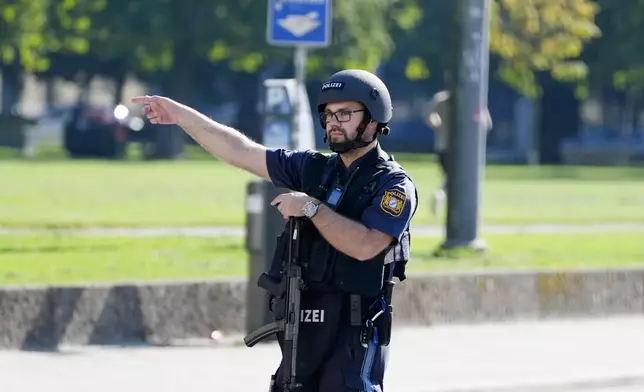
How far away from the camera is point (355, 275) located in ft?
18.1

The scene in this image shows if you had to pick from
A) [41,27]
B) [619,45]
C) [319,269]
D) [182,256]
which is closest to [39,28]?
[41,27]

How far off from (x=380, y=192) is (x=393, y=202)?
0.07 meters

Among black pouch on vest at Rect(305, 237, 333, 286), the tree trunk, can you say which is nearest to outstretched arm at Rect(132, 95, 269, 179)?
black pouch on vest at Rect(305, 237, 333, 286)

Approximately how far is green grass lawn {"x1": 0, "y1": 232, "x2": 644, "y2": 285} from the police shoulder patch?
6.43m

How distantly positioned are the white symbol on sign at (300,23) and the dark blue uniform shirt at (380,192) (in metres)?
5.93

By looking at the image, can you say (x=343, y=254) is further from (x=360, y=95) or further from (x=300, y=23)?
(x=300, y=23)

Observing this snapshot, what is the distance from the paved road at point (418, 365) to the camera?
9844mm

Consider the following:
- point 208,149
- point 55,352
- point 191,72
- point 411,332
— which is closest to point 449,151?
point 411,332

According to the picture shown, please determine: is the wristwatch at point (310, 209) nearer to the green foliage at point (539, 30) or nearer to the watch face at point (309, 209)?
the watch face at point (309, 209)

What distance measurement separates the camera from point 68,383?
9.68 metres

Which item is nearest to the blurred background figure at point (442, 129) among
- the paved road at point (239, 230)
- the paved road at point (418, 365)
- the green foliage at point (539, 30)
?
the paved road at point (239, 230)

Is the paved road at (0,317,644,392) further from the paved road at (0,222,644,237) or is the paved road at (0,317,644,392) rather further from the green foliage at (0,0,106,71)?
the green foliage at (0,0,106,71)

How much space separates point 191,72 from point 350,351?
46.6 meters

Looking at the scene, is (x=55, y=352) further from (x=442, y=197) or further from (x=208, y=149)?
(x=442, y=197)
